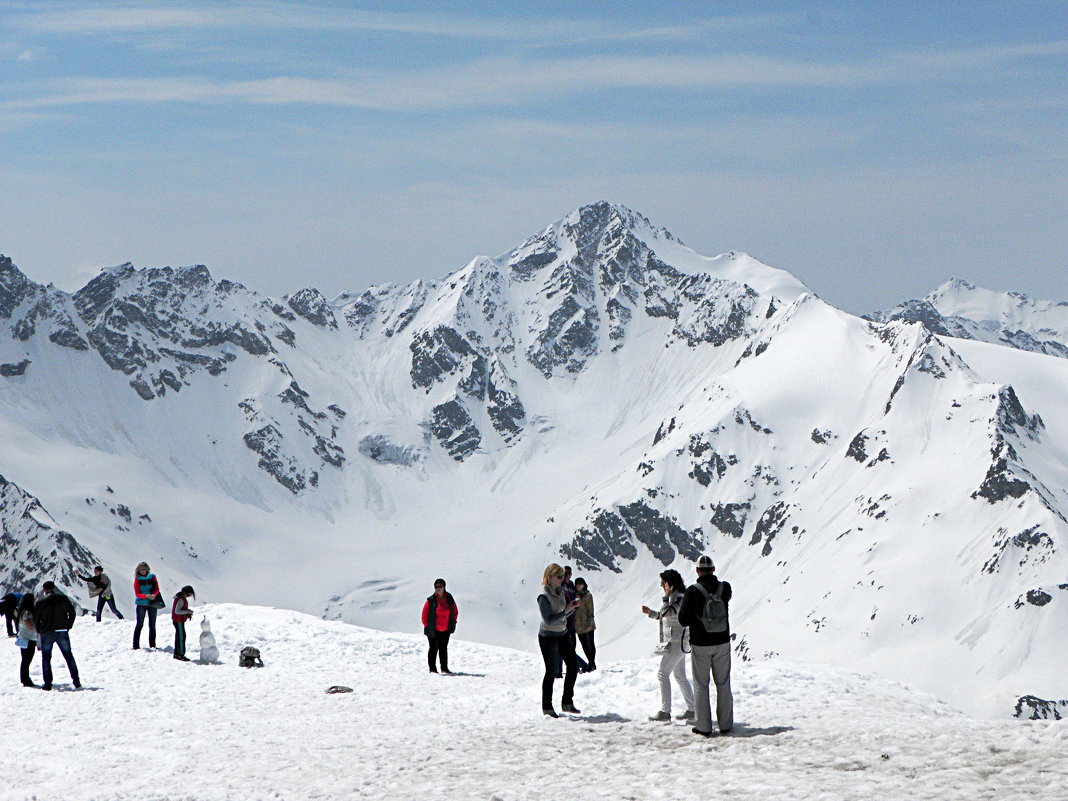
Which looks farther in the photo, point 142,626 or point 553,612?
point 142,626

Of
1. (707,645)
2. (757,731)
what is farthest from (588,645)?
(707,645)

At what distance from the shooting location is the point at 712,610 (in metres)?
18.1

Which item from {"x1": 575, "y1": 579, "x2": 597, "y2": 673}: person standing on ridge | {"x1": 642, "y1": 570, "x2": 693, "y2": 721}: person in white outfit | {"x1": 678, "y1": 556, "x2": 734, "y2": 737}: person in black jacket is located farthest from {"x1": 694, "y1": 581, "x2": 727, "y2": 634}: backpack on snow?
{"x1": 575, "y1": 579, "x2": 597, "y2": 673}: person standing on ridge

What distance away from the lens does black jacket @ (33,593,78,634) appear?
27.7 metres

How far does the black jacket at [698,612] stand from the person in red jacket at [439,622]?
1374cm

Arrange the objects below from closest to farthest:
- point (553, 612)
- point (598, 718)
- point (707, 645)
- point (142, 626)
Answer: point (707, 645) < point (553, 612) < point (598, 718) < point (142, 626)

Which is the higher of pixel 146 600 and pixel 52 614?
pixel 146 600

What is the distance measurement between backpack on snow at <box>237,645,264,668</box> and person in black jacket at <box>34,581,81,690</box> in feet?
17.0

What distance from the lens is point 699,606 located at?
18062mm

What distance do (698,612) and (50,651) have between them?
58.6ft

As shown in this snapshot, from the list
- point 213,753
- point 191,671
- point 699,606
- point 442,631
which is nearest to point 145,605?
point 191,671

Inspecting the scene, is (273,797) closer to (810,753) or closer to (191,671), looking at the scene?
(810,753)

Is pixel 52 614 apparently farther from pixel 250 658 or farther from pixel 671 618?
pixel 671 618

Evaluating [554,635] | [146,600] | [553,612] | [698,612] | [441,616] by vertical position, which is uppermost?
[146,600]
